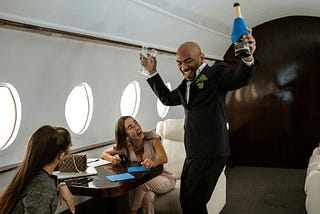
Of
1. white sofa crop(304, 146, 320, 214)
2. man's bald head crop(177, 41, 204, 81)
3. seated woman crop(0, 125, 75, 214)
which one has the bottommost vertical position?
white sofa crop(304, 146, 320, 214)

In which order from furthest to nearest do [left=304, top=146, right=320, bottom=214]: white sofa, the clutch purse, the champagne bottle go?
1. [left=304, top=146, right=320, bottom=214]: white sofa
2. the clutch purse
3. the champagne bottle

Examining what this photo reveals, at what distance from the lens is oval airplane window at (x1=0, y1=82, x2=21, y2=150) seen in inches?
116

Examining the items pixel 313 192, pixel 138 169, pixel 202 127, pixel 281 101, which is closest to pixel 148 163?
pixel 138 169

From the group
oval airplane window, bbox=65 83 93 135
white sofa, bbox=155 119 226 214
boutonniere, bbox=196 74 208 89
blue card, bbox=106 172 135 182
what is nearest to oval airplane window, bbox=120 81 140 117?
white sofa, bbox=155 119 226 214

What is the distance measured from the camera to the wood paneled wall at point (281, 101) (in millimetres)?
6309

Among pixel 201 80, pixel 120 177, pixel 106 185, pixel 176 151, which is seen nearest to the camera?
pixel 201 80

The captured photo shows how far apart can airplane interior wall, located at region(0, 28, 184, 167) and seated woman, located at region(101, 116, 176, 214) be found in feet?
1.82

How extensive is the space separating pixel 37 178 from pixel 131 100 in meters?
2.93

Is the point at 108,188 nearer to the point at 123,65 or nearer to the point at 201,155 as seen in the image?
the point at 201,155

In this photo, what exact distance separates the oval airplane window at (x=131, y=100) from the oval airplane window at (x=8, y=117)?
71.2 inches

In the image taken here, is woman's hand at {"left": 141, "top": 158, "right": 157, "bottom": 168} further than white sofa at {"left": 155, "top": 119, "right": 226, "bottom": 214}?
No

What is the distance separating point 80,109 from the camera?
3898mm

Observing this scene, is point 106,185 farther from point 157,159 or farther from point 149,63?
point 149,63

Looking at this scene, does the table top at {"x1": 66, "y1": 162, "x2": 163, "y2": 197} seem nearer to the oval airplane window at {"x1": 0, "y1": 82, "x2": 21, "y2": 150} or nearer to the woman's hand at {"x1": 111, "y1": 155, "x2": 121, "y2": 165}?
the woman's hand at {"x1": 111, "y1": 155, "x2": 121, "y2": 165}
